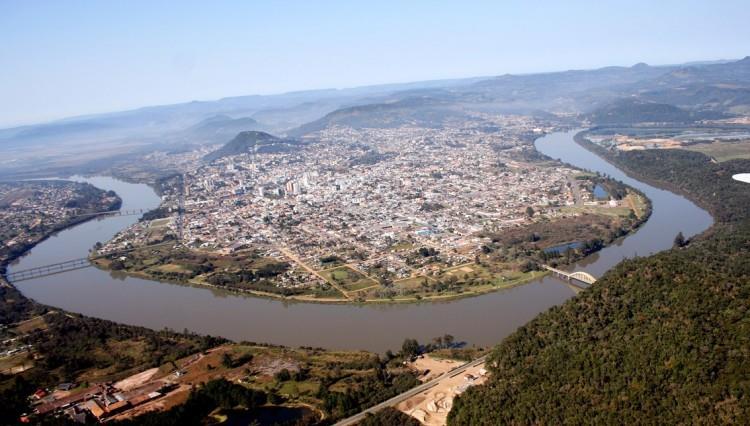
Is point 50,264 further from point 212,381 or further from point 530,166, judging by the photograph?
point 530,166

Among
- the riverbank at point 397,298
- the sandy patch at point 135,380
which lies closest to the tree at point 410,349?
the riverbank at point 397,298

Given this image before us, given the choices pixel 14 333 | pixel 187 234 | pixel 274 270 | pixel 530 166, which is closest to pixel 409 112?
pixel 530 166

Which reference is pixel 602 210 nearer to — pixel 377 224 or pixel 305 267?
pixel 377 224

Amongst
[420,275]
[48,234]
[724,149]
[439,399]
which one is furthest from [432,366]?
[724,149]

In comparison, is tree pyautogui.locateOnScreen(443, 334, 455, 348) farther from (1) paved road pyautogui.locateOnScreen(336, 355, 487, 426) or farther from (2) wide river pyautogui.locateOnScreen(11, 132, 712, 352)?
(1) paved road pyautogui.locateOnScreen(336, 355, 487, 426)

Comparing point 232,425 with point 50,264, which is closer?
point 232,425
